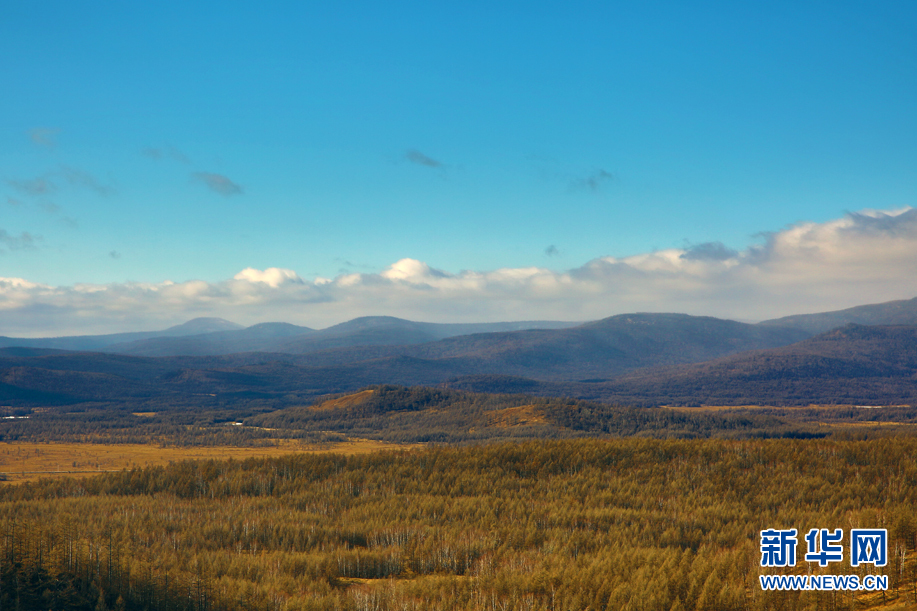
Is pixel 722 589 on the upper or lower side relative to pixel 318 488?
upper

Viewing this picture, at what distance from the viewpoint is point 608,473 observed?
364 ft

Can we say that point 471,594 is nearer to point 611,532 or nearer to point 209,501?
point 611,532

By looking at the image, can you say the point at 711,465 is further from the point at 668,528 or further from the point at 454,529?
the point at 454,529

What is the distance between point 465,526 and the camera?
3056 inches

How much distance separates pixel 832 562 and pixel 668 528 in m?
28.9

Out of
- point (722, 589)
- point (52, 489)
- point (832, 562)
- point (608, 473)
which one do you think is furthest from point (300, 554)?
point (52, 489)

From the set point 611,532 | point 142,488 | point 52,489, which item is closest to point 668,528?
point 611,532

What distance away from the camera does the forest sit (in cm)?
4397

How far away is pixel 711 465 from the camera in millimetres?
108625

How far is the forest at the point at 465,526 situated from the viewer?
43969mm

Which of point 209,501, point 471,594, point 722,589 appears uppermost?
point 722,589

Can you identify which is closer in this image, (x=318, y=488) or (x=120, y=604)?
(x=120, y=604)

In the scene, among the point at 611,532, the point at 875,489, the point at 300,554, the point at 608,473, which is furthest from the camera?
the point at 608,473

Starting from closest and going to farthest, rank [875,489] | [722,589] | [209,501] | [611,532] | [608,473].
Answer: [722,589] < [611,532] < [875,489] < [209,501] < [608,473]
